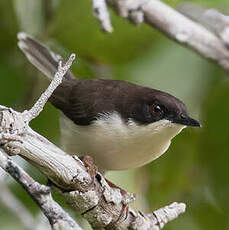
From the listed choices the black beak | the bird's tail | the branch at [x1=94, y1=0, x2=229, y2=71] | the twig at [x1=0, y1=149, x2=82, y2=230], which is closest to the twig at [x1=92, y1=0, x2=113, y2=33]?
the branch at [x1=94, y1=0, x2=229, y2=71]

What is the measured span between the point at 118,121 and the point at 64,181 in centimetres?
110

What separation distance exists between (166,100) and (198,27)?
60 cm

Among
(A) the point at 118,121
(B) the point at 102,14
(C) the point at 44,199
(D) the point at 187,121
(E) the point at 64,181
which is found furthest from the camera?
(A) the point at 118,121

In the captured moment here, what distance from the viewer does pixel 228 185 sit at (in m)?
3.96

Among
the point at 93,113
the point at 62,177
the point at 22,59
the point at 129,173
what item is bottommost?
the point at 62,177

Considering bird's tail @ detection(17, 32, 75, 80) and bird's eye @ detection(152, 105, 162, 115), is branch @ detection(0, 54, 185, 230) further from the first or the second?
bird's tail @ detection(17, 32, 75, 80)

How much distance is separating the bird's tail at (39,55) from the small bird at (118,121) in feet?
0.30

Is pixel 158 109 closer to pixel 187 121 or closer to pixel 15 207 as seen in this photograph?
pixel 187 121

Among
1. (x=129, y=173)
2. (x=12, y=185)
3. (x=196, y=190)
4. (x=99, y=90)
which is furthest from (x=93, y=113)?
(x=196, y=190)

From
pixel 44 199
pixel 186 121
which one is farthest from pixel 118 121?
pixel 44 199

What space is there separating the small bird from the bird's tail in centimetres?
9

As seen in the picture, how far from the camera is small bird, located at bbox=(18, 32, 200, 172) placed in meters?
3.59

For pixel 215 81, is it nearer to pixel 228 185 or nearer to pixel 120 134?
pixel 228 185

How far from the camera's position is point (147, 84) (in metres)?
4.20
